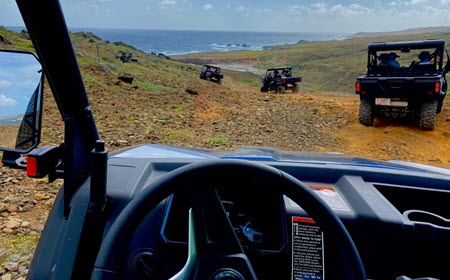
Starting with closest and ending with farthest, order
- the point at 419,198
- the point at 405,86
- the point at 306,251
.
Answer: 1. the point at 306,251
2. the point at 419,198
3. the point at 405,86

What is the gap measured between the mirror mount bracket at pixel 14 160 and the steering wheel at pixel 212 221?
731 millimetres

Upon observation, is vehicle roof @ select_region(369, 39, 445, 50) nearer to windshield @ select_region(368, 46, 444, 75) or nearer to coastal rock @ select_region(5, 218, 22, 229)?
windshield @ select_region(368, 46, 444, 75)

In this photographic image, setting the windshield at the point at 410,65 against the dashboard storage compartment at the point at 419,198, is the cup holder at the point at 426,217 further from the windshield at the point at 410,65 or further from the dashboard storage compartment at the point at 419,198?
the windshield at the point at 410,65

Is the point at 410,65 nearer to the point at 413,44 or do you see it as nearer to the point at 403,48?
the point at 403,48

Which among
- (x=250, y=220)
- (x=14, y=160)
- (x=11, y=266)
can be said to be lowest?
(x=11, y=266)

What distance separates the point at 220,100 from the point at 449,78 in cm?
1935

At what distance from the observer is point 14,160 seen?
1556 millimetres

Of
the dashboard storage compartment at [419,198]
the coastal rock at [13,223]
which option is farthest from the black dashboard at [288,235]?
the coastal rock at [13,223]

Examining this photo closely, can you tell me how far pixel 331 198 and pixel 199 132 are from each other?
7290mm

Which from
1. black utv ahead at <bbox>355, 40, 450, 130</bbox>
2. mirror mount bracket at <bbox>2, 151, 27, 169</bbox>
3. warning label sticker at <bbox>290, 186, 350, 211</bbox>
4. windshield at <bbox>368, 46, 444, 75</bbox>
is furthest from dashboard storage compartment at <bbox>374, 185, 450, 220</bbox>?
windshield at <bbox>368, 46, 444, 75</bbox>

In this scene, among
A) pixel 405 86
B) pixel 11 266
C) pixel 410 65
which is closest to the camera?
pixel 11 266

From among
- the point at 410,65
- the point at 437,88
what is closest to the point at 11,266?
the point at 437,88

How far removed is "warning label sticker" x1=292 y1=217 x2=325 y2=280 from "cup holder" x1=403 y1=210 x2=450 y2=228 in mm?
450

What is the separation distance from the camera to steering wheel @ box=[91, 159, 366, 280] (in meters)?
1.05
